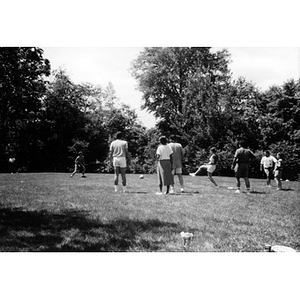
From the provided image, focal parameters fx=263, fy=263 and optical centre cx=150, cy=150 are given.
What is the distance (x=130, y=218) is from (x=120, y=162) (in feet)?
8.00

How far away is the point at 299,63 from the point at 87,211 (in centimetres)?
524

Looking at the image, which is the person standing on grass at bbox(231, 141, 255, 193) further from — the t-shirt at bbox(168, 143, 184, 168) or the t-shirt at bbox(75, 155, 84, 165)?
the t-shirt at bbox(75, 155, 84, 165)

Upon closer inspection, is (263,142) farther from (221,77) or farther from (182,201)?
(182,201)

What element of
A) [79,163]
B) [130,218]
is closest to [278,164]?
[130,218]

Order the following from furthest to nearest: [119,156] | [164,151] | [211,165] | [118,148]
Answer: [211,165] → [164,151] → [119,156] → [118,148]

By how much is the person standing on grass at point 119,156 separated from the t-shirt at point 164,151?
892 millimetres

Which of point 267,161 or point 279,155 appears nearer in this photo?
point 279,155

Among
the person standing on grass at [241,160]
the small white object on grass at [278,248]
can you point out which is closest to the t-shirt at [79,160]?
the small white object on grass at [278,248]

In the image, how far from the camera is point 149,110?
6492 mm

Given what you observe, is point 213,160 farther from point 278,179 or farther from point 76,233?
point 76,233

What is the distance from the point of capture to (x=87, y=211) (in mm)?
5238
